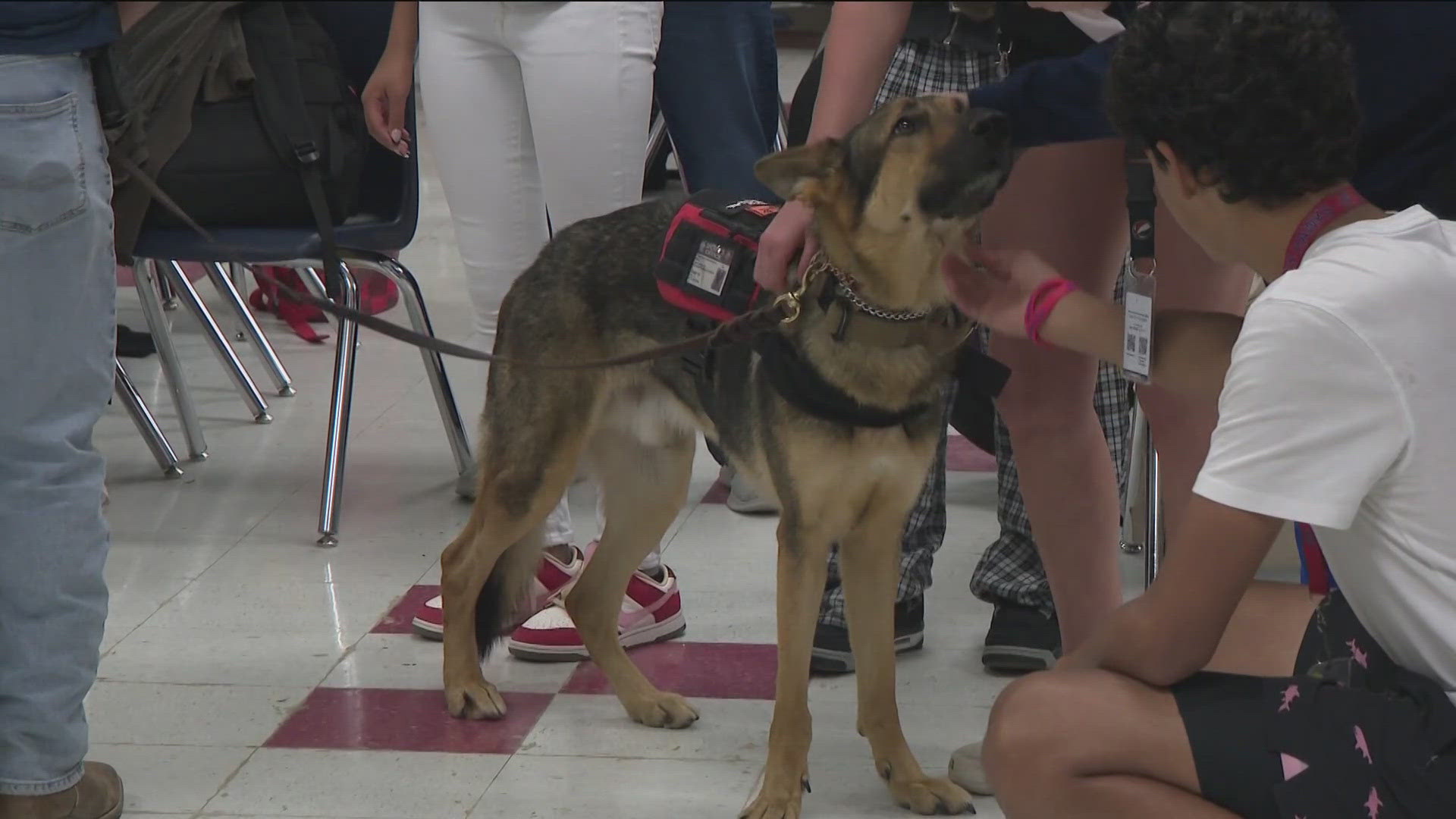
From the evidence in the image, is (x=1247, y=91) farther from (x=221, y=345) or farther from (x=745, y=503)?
(x=221, y=345)

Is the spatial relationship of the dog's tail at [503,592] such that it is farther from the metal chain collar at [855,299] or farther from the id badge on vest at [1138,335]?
the id badge on vest at [1138,335]

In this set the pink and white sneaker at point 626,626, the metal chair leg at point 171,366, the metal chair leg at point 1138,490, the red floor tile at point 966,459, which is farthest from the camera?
the metal chair leg at point 171,366

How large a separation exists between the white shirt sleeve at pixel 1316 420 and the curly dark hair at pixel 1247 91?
148mm

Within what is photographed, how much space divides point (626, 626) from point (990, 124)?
1238 mm

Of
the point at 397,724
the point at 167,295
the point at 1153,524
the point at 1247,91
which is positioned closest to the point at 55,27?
the point at 397,724

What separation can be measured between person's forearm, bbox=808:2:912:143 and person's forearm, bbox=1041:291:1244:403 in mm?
333

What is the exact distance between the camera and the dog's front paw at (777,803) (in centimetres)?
213

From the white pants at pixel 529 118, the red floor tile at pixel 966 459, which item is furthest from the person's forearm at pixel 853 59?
the red floor tile at pixel 966 459

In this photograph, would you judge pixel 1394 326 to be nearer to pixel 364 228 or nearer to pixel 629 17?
pixel 629 17

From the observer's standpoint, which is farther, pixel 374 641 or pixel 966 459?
pixel 966 459

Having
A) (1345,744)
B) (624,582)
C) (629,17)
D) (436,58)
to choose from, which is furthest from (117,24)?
(1345,744)

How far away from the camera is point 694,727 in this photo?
2461mm

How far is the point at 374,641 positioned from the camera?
2818 mm

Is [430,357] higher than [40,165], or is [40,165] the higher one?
[40,165]
